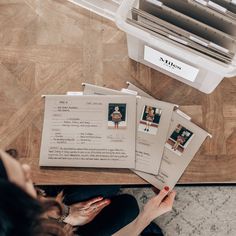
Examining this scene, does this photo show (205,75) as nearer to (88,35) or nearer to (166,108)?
(166,108)

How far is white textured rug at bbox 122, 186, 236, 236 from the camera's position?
1.39m

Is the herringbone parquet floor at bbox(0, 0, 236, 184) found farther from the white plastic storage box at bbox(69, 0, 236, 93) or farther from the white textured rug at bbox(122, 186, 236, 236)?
the white textured rug at bbox(122, 186, 236, 236)

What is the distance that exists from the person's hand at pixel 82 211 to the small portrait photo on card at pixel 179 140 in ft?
0.96

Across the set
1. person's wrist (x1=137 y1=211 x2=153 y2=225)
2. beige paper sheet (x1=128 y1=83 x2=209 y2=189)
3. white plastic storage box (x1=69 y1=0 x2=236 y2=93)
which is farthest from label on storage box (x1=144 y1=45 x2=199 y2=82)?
person's wrist (x1=137 y1=211 x2=153 y2=225)

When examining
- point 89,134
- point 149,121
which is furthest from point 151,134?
point 89,134

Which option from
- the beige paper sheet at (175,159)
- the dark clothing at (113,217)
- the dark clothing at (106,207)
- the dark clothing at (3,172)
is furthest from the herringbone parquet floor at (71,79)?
the dark clothing at (3,172)

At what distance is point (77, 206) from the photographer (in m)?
1.20

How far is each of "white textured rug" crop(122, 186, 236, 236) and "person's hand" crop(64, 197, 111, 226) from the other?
8.7 inches

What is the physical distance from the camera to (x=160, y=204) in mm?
1171

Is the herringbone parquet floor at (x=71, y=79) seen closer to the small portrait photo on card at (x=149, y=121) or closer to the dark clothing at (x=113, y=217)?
the small portrait photo on card at (x=149, y=121)

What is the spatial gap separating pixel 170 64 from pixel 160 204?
A: 420mm

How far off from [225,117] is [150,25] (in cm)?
35

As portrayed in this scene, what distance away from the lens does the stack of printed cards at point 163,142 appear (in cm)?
107

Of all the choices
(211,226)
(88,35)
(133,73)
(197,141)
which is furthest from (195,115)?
(211,226)
